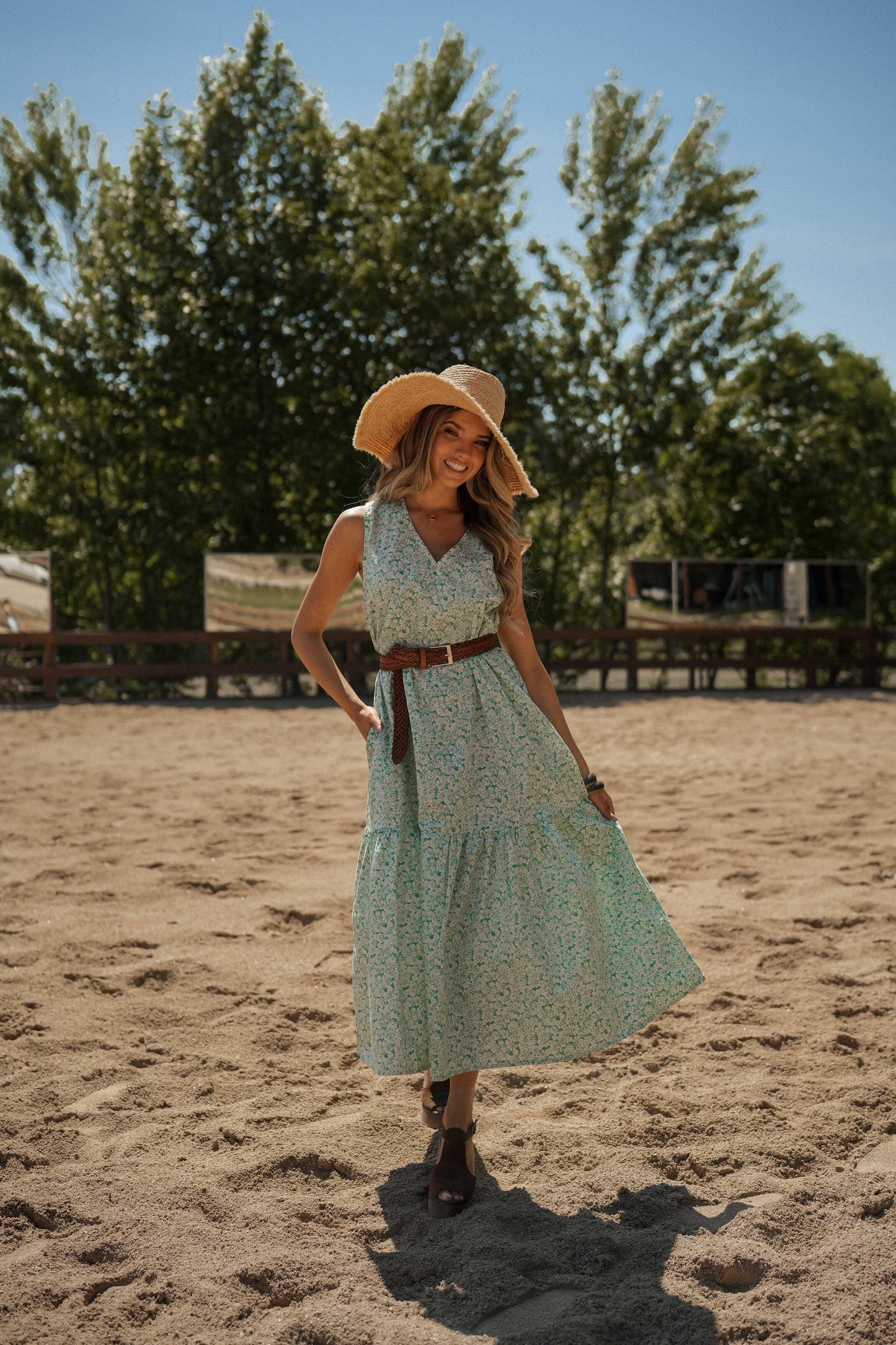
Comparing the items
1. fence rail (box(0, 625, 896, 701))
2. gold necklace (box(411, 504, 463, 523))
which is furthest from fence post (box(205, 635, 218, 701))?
gold necklace (box(411, 504, 463, 523))

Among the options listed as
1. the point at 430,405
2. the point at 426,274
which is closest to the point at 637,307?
the point at 426,274

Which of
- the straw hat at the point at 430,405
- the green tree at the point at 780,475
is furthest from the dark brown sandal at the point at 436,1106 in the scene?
the green tree at the point at 780,475

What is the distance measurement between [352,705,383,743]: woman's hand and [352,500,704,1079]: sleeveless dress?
0.06ft

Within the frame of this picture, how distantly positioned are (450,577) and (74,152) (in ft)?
57.9

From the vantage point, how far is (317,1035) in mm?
3207

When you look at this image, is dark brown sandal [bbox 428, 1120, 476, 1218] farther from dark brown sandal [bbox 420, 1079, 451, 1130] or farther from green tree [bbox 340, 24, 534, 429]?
green tree [bbox 340, 24, 534, 429]

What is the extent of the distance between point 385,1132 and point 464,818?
83 centimetres

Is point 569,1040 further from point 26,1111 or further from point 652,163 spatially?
point 652,163

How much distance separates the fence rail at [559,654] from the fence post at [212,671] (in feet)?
0.04

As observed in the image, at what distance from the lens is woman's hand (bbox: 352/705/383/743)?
8.11ft

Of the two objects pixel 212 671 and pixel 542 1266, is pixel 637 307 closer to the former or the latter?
pixel 212 671

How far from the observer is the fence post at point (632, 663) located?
51.4ft

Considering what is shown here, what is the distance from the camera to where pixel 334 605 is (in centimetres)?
248

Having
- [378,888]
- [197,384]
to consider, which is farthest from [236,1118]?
[197,384]
